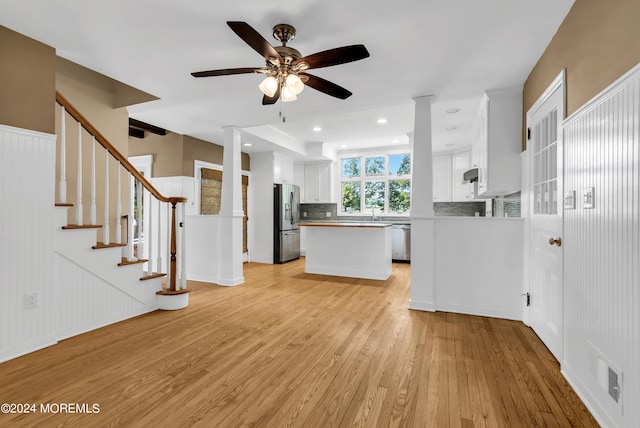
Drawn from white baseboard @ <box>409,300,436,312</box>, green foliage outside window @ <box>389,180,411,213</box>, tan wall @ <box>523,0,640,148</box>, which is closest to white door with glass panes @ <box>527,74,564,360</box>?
tan wall @ <box>523,0,640,148</box>

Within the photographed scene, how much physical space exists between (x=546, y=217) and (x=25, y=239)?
411cm

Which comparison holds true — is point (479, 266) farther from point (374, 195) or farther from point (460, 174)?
point (374, 195)

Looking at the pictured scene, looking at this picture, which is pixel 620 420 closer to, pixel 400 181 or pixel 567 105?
pixel 567 105

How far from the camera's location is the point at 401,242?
6.69 meters

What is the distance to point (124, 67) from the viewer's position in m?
2.80

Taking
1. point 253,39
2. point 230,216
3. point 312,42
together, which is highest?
point 312,42

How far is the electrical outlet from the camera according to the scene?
2.29 metres

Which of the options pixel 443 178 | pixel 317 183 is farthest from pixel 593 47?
pixel 317 183

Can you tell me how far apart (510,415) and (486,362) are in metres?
0.61

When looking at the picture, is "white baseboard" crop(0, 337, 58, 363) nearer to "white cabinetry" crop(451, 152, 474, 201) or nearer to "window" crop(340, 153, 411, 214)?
"window" crop(340, 153, 411, 214)

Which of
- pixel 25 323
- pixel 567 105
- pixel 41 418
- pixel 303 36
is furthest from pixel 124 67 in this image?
pixel 567 105

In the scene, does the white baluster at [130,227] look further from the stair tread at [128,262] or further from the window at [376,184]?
the window at [376,184]

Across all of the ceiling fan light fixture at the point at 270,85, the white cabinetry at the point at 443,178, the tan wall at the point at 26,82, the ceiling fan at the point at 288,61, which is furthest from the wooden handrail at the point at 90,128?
the white cabinetry at the point at 443,178

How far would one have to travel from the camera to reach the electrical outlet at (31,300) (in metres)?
2.29
